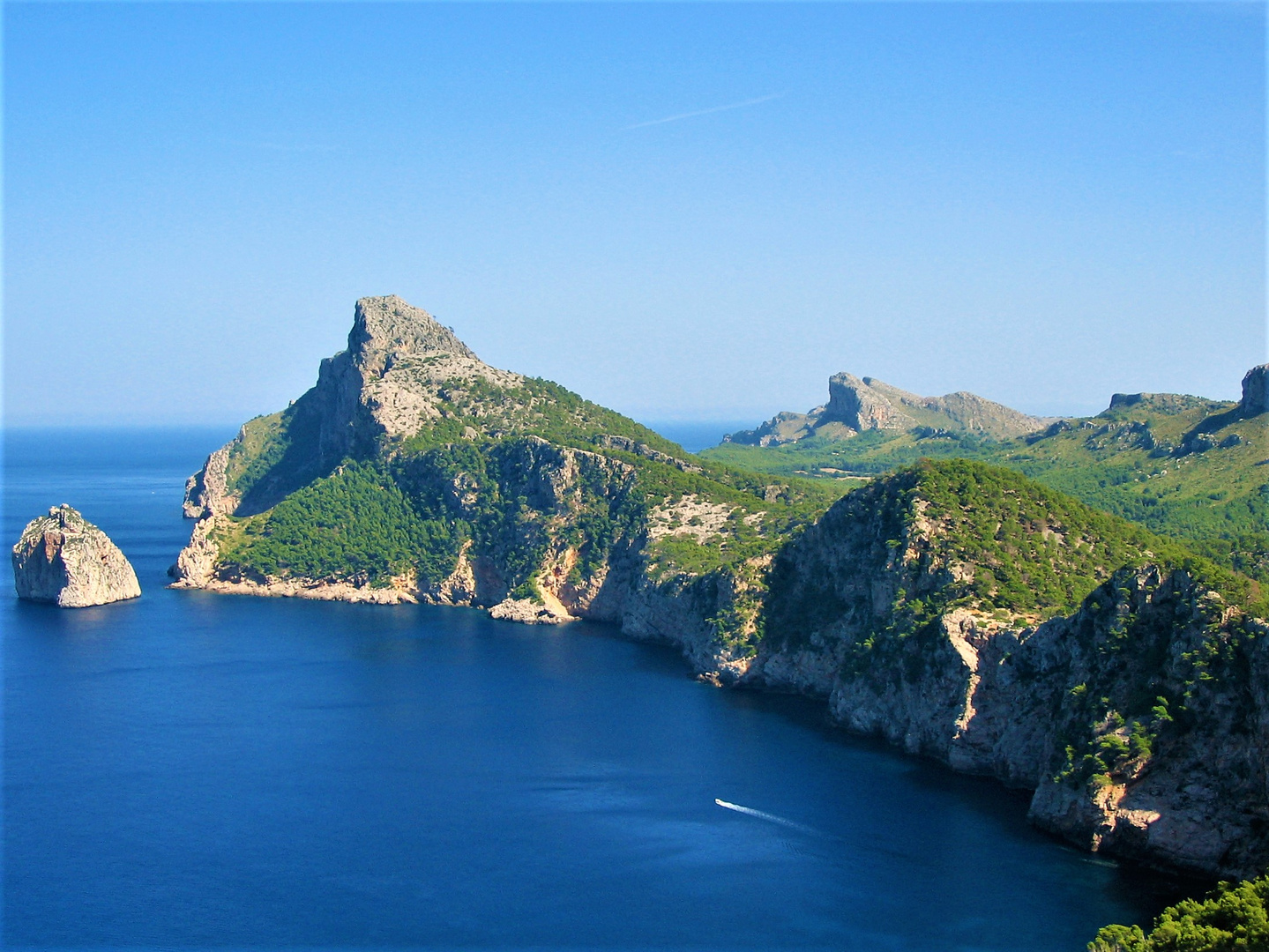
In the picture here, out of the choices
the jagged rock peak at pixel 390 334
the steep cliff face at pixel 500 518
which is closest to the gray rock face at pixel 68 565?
the steep cliff face at pixel 500 518

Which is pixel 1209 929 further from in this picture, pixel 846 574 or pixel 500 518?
pixel 500 518

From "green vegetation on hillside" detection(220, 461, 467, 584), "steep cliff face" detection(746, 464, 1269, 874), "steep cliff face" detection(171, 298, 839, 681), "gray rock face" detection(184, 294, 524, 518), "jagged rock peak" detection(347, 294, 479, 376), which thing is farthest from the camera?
"jagged rock peak" detection(347, 294, 479, 376)

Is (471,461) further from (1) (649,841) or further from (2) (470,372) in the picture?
(1) (649,841)

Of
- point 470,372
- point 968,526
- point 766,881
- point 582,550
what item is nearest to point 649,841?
point 766,881

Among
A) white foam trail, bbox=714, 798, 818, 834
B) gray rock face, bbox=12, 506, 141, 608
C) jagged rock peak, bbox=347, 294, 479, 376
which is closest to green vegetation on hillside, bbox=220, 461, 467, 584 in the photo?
gray rock face, bbox=12, 506, 141, 608

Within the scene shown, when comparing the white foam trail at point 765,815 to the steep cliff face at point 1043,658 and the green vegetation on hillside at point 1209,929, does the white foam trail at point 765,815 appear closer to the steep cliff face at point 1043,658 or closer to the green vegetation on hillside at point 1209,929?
the steep cliff face at point 1043,658

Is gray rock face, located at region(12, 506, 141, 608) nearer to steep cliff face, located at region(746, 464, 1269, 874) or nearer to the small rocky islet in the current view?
the small rocky islet
